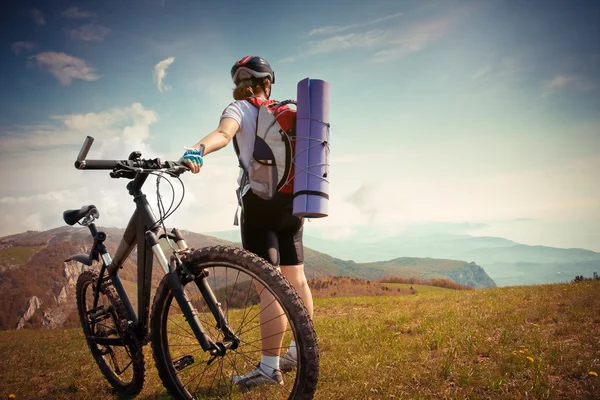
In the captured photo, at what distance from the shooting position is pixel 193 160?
9.14ft

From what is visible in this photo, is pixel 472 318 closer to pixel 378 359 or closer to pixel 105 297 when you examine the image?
pixel 378 359

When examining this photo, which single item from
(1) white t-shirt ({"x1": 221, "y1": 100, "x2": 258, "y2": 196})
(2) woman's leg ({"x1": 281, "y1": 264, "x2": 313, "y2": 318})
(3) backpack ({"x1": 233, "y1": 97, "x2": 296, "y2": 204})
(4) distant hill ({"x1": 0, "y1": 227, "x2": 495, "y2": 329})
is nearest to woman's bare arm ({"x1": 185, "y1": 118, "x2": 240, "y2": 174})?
(1) white t-shirt ({"x1": 221, "y1": 100, "x2": 258, "y2": 196})

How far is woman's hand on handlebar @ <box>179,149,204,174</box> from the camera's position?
276 centimetres

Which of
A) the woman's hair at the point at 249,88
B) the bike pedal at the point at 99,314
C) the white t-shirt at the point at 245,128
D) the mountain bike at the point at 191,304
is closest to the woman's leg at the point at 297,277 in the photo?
the mountain bike at the point at 191,304

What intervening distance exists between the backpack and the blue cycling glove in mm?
827

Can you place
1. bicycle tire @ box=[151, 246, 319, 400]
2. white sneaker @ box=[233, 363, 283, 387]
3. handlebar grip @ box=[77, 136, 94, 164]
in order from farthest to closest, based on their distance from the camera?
white sneaker @ box=[233, 363, 283, 387] < handlebar grip @ box=[77, 136, 94, 164] < bicycle tire @ box=[151, 246, 319, 400]

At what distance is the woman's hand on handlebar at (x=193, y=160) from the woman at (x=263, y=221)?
227mm

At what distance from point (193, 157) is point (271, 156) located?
0.99 meters

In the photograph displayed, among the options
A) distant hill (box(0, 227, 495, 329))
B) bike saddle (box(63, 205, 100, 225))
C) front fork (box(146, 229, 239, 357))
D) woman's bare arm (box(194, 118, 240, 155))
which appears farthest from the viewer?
distant hill (box(0, 227, 495, 329))

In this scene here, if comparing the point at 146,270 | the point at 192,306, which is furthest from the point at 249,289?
the point at 146,270

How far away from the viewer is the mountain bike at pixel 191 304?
8.08 ft

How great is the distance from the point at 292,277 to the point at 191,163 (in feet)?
5.96

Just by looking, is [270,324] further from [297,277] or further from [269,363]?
[297,277]

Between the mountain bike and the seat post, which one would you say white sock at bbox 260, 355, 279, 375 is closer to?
the mountain bike
